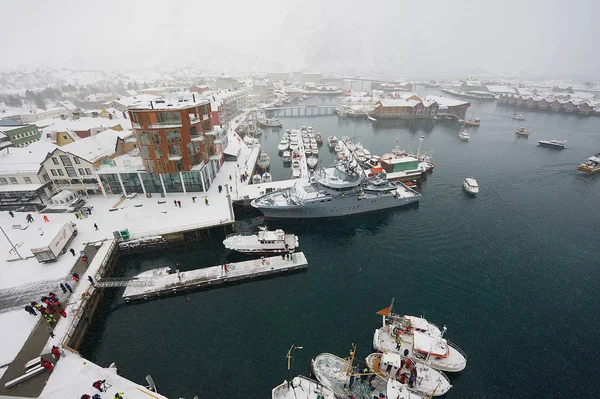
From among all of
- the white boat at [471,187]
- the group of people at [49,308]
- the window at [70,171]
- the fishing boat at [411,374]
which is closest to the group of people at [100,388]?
the group of people at [49,308]

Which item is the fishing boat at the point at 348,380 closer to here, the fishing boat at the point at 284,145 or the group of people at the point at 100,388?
the group of people at the point at 100,388

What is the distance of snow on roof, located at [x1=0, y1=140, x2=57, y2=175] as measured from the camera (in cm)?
4584

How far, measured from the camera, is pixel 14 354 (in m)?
25.0

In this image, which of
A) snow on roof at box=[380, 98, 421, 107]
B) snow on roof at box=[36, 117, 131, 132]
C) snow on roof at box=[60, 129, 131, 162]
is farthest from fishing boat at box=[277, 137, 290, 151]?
snow on roof at box=[380, 98, 421, 107]

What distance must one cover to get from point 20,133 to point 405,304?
103691 millimetres

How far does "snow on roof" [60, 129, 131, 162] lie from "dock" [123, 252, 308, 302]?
97.5ft

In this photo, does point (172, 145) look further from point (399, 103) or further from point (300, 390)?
point (399, 103)

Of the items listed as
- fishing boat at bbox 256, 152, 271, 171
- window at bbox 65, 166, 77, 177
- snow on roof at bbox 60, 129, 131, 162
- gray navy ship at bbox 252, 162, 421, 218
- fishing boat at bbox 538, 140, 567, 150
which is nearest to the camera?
gray navy ship at bbox 252, 162, 421, 218

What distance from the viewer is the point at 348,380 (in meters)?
23.9

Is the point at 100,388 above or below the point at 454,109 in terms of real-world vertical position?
below

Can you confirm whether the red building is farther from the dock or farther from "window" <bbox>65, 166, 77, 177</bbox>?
the dock

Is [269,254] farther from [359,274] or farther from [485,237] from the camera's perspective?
[485,237]

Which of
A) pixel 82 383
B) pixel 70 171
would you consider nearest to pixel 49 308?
pixel 82 383

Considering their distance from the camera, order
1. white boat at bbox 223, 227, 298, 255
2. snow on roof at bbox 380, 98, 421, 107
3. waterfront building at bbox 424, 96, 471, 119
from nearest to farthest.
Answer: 1. white boat at bbox 223, 227, 298, 255
2. snow on roof at bbox 380, 98, 421, 107
3. waterfront building at bbox 424, 96, 471, 119
